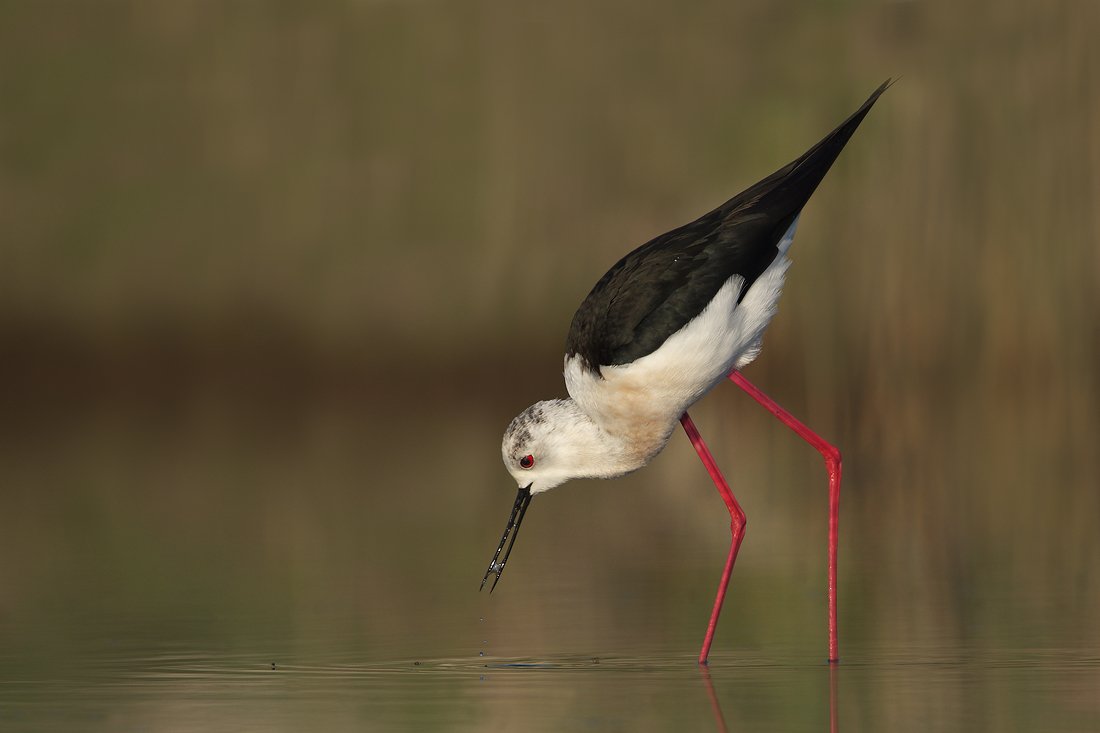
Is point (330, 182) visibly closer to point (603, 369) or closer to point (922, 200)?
point (922, 200)

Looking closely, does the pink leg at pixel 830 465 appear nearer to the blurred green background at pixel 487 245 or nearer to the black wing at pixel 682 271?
the black wing at pixel 682 271

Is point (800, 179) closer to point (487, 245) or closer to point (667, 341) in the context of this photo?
point (667, 341)

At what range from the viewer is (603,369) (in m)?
5.65

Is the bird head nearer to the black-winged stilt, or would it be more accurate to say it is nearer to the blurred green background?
the black-winged stilt

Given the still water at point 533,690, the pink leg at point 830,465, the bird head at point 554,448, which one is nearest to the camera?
the still water at point 533,690

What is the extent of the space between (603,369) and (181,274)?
36.6 ft

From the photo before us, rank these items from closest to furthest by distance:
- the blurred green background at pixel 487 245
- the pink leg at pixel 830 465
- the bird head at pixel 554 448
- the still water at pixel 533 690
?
the still water at pixel 533 690, the pink leg at pixel 830 465, the bird head at pixel 554 448, the blurred green background at pixel 487 245

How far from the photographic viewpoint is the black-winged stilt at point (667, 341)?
5559mm

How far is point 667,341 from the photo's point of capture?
5.53 m

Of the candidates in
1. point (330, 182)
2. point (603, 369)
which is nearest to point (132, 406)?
point (330, 182)

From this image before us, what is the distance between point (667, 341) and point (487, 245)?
413 inches

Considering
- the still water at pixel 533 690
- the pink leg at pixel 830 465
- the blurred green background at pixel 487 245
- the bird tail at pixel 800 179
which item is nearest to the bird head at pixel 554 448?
the pink leg at pixel 830 465

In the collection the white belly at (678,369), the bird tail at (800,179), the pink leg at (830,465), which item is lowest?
the pink leg at (830,465)

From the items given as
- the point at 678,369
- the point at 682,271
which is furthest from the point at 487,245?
the point at 678,369
